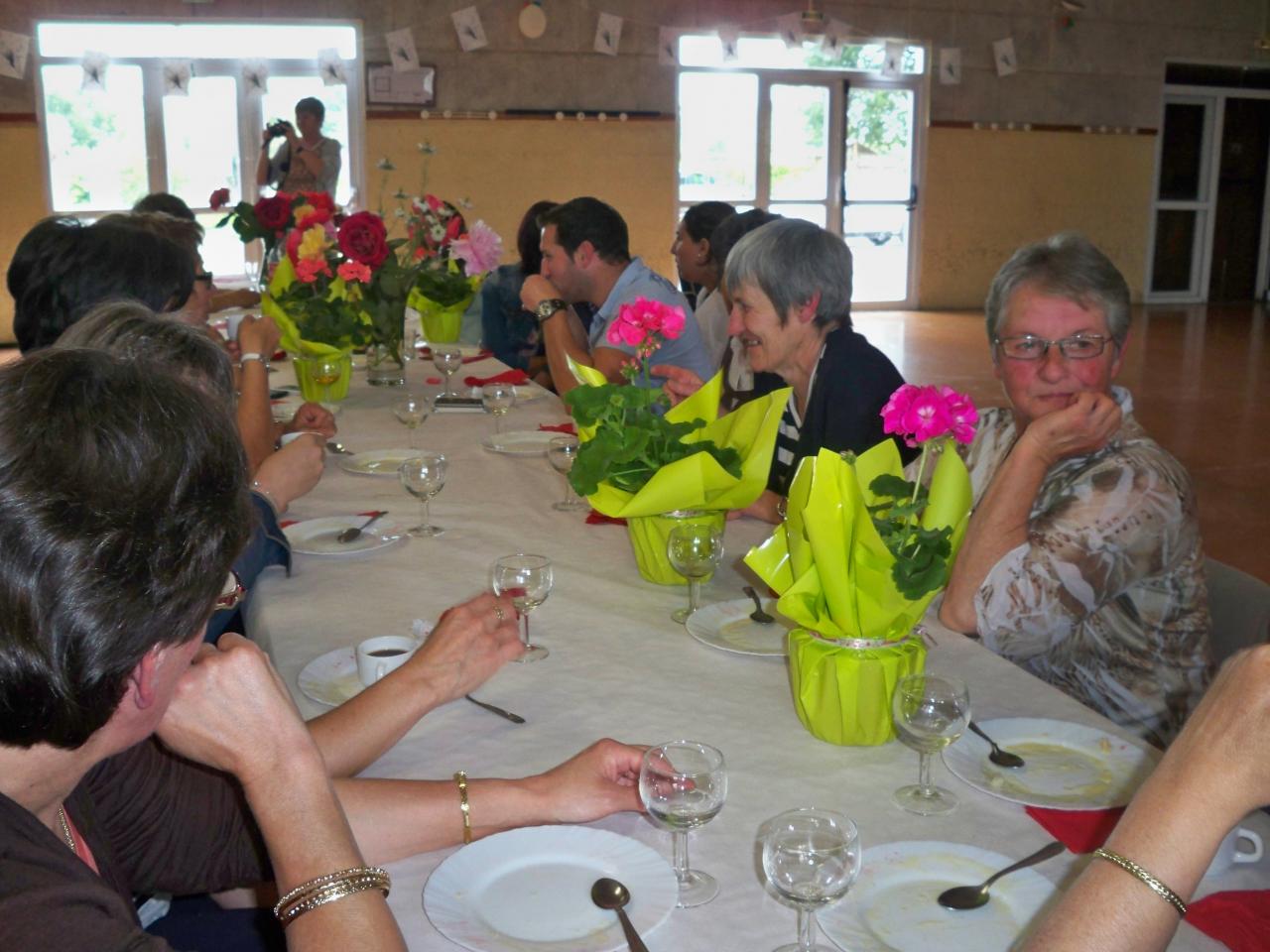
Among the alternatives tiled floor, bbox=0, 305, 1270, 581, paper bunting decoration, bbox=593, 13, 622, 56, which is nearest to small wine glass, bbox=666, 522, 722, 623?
tiled floor, bbox=0, 305, 1270, 581

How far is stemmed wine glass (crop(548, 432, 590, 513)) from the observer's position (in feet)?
8.06

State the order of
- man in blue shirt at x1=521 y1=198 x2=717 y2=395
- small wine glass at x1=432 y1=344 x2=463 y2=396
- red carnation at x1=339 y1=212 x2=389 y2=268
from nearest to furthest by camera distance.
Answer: red carnation at x1=339 y1=212 x2=389 y2=268, small wine glass at x1=432 y1=344 x2=463 y2=396, man in blue shirt at x1=521 y1=198 x2=717 y2=395

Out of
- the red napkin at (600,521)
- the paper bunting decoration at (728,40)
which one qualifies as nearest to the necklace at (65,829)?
the red napkin at (600,521)

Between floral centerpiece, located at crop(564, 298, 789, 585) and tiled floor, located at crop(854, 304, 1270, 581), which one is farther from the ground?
floral centerpiece, located at crop(564, 298, 789, 585)

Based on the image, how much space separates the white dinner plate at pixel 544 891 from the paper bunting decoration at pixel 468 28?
34.0 ft

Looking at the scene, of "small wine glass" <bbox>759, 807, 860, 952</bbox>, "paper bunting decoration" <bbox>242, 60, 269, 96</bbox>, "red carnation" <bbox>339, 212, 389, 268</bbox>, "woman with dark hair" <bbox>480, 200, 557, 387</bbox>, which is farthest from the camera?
"paper bunting decoration" <bbox>242, 60, 269, 96</bbox>

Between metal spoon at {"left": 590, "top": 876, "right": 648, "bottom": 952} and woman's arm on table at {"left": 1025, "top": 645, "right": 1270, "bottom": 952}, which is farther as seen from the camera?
metal spoon at {"left": 590, "top": 876, "right": 648, "bottom": 952}

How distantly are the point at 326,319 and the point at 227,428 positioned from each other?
2864 millimetres

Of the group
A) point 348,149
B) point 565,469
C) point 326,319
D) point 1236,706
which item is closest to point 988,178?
point 348,149

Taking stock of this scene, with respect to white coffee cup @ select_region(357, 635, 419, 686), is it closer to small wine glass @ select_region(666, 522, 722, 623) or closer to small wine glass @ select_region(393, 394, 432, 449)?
small wine glass @ select_region(666, 522, 722, 623)

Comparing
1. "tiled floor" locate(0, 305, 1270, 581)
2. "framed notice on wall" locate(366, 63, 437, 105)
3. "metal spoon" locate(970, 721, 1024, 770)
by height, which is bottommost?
"tiled floor" locate(0, 305, 1270, 581)

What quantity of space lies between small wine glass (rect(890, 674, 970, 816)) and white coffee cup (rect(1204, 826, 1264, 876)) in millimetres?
268

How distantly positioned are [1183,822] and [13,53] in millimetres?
10755

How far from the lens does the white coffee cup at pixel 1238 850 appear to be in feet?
3.91
